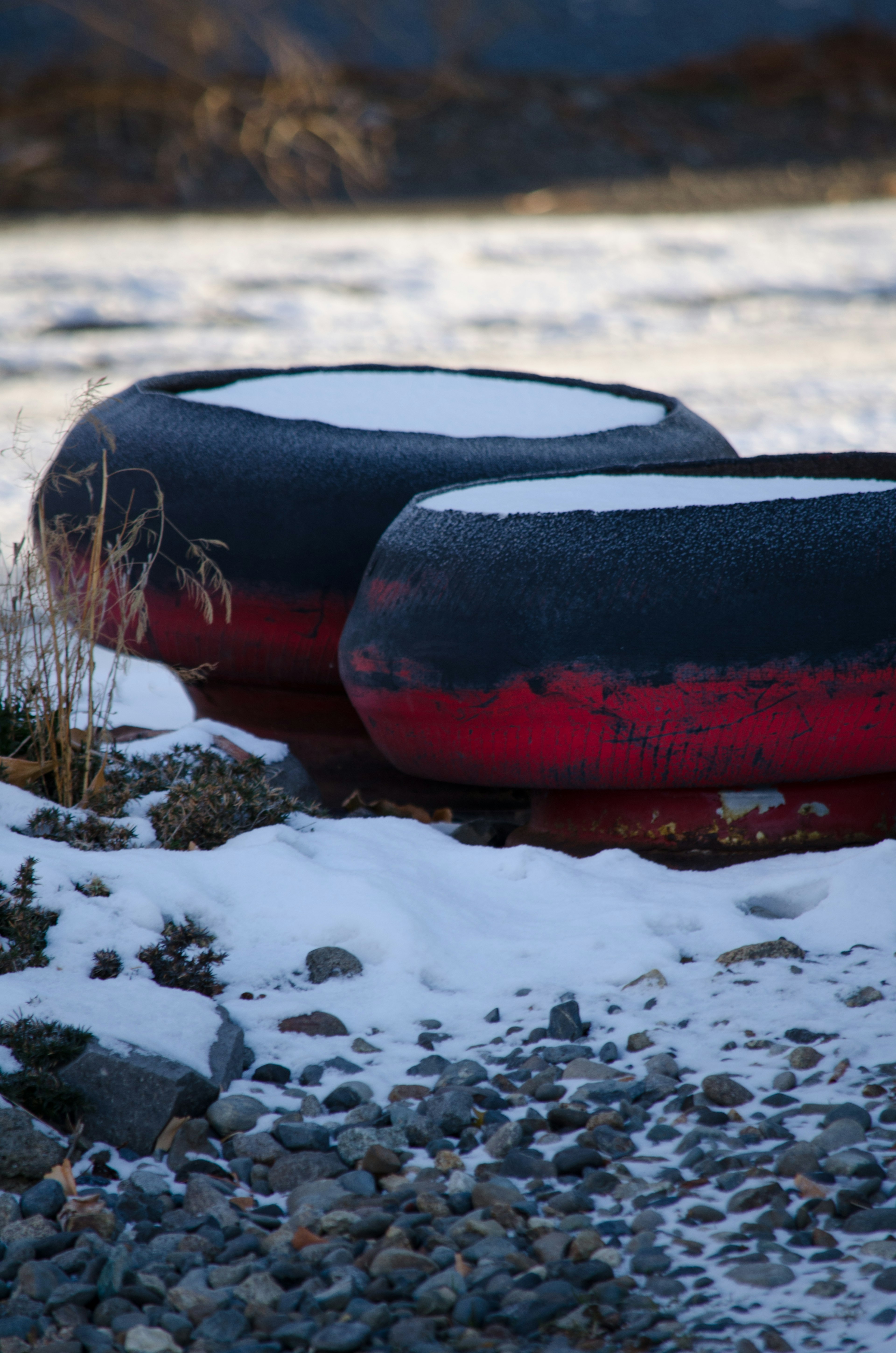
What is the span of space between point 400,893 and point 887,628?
1142 mm

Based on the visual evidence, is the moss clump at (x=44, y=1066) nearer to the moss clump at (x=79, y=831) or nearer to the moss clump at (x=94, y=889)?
the moss clump at (x=94, y=889)

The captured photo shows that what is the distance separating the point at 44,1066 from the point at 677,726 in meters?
1.43

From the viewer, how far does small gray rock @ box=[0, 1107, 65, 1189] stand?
2.01 metres

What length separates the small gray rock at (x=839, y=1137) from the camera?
203 centimetres

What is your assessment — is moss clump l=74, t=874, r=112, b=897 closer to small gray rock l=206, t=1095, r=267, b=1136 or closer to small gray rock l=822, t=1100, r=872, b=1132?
small gray rock l=206, t=1095, r=267, b=1136

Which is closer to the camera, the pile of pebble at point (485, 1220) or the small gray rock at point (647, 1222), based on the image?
the pile of pebble at point (485, 1220)

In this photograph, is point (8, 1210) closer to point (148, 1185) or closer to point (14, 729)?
point (148, 1185)

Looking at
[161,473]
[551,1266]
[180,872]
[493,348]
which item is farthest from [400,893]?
[493,348]

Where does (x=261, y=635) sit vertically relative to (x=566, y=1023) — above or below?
above

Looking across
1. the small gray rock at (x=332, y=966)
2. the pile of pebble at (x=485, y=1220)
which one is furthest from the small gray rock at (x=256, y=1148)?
the small gray rock at (x=332, y=966)

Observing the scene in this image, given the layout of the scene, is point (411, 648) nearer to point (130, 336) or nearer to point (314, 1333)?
point (314, 1333)

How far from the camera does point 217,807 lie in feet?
9.93

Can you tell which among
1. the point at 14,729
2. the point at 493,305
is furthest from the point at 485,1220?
the point at 493,305

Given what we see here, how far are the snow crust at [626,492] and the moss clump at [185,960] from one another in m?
1.17
